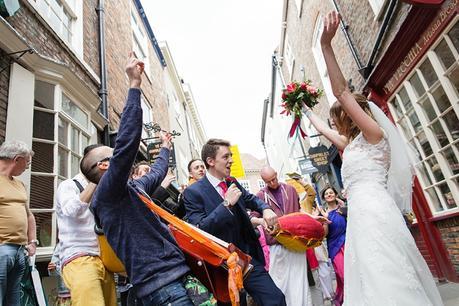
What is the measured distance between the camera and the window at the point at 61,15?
6398mm

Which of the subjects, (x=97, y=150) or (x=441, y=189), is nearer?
(x=97, y=150)

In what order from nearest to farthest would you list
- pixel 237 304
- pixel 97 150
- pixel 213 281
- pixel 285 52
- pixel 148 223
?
pixel 237 304 < pixel 148 223 < pixel 213 281 < pixel 97 150 < pixel 285 52

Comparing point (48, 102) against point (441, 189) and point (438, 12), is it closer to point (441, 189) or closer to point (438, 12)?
point (438, 12)

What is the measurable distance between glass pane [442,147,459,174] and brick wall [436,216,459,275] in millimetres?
749

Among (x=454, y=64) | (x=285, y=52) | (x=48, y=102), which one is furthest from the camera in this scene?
(x=285, y=52)

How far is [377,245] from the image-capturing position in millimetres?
2062

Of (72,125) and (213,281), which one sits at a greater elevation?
(72,125)

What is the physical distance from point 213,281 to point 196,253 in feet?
0.69

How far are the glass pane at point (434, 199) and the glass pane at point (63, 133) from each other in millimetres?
6500

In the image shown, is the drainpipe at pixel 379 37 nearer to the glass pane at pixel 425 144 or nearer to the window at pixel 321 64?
the glass pane at pixel 425 144

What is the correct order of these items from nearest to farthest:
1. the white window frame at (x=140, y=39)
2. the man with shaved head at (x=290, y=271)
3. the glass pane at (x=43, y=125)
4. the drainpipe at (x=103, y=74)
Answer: the man with shaved head at (x=290, y=271) → the glass pane at (x=43, y=125) → the drainpipe at (x=103, y=74) → the white window frame at (x=140, y=39)

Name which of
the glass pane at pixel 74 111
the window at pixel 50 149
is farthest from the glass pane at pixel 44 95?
the glass pane at pixel 74 111

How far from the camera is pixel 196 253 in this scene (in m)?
1.84

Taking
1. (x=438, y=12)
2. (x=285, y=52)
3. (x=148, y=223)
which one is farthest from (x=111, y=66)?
(x=285, y=52)
